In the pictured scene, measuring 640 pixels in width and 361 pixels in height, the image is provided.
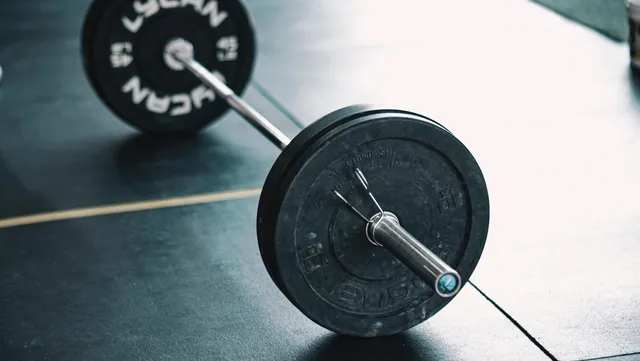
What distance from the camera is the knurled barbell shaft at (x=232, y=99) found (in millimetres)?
2035

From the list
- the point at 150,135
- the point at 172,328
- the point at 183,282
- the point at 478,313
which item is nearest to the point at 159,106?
the point at 150,135

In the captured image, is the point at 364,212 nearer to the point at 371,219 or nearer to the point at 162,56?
the point at 371,219

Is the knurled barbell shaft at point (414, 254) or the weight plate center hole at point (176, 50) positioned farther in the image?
the weight plate center hole at point (176, 50)

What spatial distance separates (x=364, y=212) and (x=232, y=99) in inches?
36.1

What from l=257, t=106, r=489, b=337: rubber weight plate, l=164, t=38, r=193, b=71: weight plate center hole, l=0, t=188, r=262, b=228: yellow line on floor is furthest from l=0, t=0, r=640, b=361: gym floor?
l=164, t=38, r=193, b=71: weight plate center hole

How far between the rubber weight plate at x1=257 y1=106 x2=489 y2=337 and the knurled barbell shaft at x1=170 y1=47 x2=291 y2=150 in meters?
0.46

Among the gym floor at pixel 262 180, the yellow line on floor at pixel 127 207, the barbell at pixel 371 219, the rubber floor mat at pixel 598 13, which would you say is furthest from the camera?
the rubber floor mat at pixel 598 13

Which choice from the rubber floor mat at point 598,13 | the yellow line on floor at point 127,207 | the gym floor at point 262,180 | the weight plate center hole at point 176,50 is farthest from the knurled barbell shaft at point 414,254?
the rubber floor mat at point 598,13

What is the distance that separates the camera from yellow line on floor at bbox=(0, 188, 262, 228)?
Answer: 2.20 meters

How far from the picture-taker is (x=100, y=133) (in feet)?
8.93

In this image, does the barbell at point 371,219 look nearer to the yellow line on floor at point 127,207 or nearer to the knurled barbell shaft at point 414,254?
the knurled barbell shaft at point 414,254

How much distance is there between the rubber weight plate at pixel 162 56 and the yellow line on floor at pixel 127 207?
1.30ft

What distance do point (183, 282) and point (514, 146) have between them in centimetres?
108

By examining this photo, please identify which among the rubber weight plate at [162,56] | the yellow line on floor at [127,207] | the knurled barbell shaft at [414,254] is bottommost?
the yellow line on floor at [127,207]
